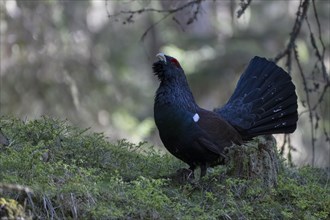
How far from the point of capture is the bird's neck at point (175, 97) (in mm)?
6473

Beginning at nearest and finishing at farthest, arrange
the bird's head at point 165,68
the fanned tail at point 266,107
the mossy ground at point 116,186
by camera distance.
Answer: the mossy ground at point 116,186 → the bird's head at point 165,68 → the fanned tail at point 266,107

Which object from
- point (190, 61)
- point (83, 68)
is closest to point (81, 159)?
point (83, 68)

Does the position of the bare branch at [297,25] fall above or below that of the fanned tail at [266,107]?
above

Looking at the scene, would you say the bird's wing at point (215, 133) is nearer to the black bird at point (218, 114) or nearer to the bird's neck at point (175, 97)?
the black bird at point (218, 114)

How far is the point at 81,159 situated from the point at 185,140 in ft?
3.37

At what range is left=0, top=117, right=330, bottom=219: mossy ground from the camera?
4.75 meters

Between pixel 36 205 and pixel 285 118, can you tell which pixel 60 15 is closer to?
pixel 285 118

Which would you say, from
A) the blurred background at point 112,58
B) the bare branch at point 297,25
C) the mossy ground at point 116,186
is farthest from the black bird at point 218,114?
the bare branch at point 297,25

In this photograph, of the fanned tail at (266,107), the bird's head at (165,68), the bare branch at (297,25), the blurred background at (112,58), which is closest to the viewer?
the bird's head at (165,68)

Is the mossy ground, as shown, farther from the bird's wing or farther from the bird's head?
the bird's head

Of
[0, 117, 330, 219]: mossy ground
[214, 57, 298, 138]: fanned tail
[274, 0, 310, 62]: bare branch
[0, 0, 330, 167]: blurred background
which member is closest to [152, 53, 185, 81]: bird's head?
[0, 117, 330, 219]: mossy ground

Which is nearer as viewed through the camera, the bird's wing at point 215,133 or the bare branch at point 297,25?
the bird's wing at point 215,133

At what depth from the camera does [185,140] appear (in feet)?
20.6

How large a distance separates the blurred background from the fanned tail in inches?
32.2
